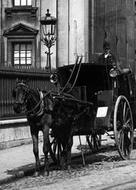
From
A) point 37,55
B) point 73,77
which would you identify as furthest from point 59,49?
point 73,77

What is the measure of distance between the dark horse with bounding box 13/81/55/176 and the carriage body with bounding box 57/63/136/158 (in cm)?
147

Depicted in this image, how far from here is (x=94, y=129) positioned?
12.7 meters

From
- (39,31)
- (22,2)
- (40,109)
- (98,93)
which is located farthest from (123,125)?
(22,2)

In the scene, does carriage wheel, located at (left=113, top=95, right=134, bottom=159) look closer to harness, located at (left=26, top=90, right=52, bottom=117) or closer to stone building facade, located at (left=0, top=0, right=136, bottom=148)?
harness, located at (left=26, top=90, right=52, bottom=117)

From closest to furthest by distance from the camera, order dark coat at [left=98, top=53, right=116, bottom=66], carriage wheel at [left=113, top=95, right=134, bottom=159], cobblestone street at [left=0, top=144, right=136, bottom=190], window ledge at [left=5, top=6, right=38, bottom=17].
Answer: cobblestone street at [left=0, top=144, right=136, bottom=190]
carriage wheel at [left=113, top=95, right=134, bottom=159]
dark coat at [left=98, top=53, right=116, bottom=66]
window ledge at [left=5, top=6, right=38, bottom=17]

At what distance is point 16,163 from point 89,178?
9.57 ft

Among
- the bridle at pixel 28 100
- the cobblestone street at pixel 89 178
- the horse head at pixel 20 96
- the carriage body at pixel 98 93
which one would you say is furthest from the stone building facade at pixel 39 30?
the horse head at pixel 20 96

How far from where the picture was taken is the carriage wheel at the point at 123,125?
12711 mm

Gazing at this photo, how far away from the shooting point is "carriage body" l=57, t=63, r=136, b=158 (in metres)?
12.7

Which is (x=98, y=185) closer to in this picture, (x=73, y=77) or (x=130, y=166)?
(x=130, y=166)

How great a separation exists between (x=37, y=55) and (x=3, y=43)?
2227 mm

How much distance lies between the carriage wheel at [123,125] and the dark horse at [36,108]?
2.10m

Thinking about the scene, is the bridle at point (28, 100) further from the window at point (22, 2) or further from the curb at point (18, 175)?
the window at point (22, 2)

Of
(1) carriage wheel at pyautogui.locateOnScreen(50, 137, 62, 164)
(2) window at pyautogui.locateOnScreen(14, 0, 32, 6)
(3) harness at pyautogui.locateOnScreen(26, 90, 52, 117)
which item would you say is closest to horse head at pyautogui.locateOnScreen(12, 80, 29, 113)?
(3) harness at pyautogui.locateOnScreen(26, 90, 52, 117)
